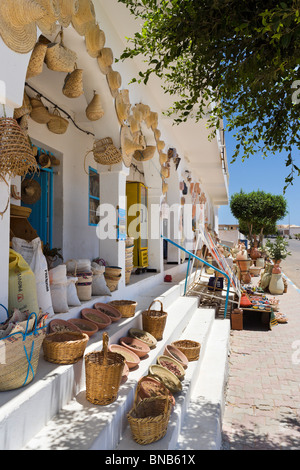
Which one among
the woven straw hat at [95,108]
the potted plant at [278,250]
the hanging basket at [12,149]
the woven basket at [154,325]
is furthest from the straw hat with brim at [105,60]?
the potted plant at [278,250]

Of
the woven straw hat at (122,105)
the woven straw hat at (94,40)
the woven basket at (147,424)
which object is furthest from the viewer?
the woven straw hat at (122,105)

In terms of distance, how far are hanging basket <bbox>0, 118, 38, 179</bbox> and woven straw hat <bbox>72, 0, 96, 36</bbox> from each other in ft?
4.93

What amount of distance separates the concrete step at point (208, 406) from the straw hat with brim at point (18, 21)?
9.67 ft

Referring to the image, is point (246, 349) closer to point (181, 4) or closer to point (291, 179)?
point (291, 179)

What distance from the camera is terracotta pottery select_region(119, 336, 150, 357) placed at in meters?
3.10

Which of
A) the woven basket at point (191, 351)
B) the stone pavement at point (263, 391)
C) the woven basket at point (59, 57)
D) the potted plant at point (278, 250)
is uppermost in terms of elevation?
the woven basket at point (59, 57)

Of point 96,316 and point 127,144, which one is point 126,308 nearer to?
point 96,316

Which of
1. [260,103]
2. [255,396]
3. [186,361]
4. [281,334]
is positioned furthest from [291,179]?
[281,334]

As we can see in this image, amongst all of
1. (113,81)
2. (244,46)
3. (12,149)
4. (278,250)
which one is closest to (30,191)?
(113,81)

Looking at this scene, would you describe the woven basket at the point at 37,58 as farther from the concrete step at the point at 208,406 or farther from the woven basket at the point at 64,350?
the concrete step at the point at 208,406

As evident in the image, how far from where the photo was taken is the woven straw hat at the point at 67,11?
2832mm

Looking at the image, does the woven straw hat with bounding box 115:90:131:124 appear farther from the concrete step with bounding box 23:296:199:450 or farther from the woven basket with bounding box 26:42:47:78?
the concrete step with bounding box 23:296:199:450

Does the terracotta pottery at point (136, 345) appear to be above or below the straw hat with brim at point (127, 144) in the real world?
below

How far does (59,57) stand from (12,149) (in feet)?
4.28
